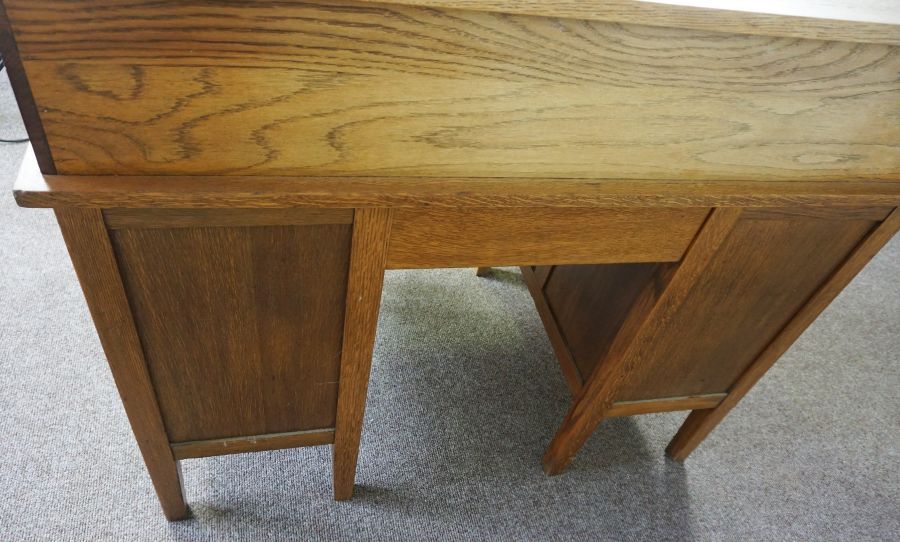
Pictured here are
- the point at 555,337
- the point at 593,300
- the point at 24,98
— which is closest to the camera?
the point at 24,98

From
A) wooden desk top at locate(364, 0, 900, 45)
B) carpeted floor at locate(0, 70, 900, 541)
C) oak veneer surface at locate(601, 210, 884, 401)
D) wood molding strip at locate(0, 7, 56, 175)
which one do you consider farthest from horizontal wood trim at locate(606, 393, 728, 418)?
wood molding strip at locate(0, 7, 56, 175)

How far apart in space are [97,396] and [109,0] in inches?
38.5

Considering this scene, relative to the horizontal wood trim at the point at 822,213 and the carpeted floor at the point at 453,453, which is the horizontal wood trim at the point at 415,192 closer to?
the horizontal wood trim at the point at 822,213

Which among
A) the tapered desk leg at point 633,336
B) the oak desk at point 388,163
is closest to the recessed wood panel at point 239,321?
the oak desk at point 388,163

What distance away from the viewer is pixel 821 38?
1.84ft

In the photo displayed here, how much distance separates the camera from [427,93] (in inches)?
21.1

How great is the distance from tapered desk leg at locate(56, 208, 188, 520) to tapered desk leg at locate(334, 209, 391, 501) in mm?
243

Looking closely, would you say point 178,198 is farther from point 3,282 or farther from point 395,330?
point 3,282

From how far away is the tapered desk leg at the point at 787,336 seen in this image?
0.81m

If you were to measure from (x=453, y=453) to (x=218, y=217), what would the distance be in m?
0.79

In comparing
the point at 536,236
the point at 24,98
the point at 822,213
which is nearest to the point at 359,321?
the point at 536,236

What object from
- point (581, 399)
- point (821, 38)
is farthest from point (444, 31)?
point (581, 399)

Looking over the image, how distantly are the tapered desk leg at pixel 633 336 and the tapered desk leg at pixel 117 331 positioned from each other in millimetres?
683

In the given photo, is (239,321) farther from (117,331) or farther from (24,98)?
(24,98)
